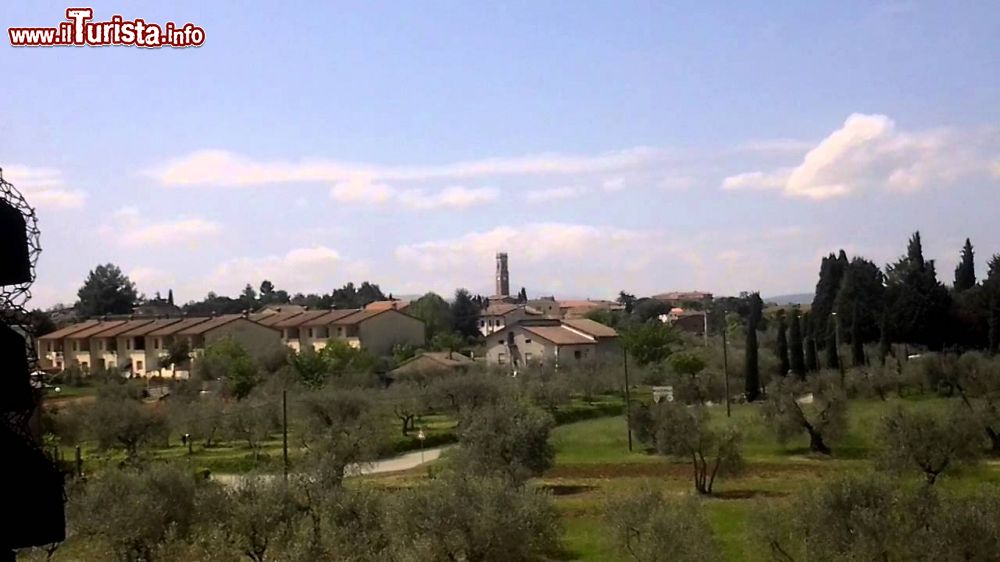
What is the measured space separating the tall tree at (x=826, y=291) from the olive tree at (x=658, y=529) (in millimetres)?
61680

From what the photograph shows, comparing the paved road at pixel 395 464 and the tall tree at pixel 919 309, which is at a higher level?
the tall tree at pixel 919 309

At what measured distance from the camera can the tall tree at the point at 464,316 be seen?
106 meters

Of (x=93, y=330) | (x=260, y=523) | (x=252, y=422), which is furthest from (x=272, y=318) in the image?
(x=260, y=523)

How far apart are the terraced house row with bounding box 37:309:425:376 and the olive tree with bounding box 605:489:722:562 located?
48896 mm

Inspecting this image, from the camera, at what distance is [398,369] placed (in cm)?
6231

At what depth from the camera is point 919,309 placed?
66.5 meters

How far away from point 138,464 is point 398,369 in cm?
3759

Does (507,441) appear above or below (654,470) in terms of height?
above

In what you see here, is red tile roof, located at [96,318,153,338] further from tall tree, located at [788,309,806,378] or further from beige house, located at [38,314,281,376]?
tall tree, located at [788,309,806,378]

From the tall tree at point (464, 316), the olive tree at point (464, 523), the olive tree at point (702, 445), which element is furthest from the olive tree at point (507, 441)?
the tall tree at point (464, 316)

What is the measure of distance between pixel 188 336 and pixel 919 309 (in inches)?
1951

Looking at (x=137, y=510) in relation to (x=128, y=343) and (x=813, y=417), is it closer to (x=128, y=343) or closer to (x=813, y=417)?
(x=813, y=417)

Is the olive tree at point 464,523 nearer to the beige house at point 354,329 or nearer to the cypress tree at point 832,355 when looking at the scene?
the cypress tree at point 832,355

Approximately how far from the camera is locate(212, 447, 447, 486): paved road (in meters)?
32.7
